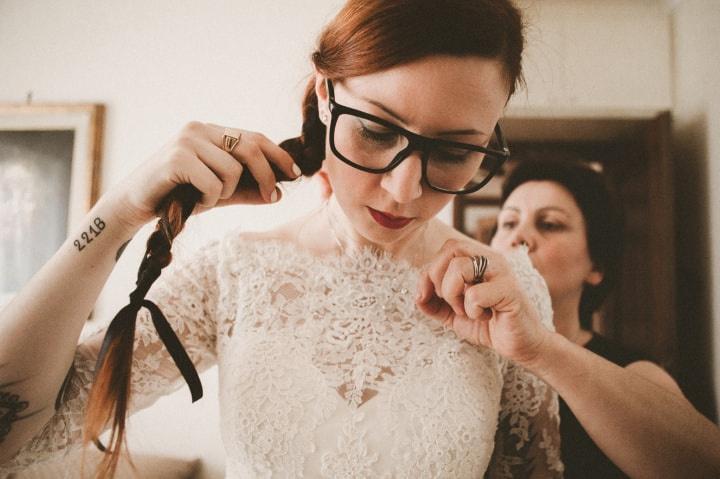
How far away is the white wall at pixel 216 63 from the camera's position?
2.17m

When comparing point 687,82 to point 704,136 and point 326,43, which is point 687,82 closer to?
point 704,136

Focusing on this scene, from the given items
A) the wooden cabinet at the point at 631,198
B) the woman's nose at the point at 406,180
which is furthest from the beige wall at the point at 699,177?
the woman's nose at the point at 406,180

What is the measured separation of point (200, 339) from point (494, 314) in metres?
0.54

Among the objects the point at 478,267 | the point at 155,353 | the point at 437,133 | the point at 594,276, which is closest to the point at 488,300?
the point at 478,267

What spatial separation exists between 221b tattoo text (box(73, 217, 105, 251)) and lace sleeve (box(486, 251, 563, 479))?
761mm

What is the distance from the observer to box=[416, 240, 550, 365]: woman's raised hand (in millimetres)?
648

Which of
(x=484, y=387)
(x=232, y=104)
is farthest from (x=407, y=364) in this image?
(x=232, y=104)

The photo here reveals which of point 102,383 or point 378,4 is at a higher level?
point 378,4

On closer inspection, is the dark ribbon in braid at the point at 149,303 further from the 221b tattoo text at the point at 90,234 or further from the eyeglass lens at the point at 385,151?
the eyeglass lens at the point at 385,151

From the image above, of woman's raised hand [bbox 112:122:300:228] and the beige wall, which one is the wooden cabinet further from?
woman's raised hand [bbox 112:122:300:228]

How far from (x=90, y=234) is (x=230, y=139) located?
26 cm

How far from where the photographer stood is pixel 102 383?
594 mm

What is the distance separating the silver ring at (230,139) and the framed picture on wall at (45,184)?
1928mm

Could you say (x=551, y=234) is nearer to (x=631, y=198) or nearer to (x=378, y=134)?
(x=378, y=134)
